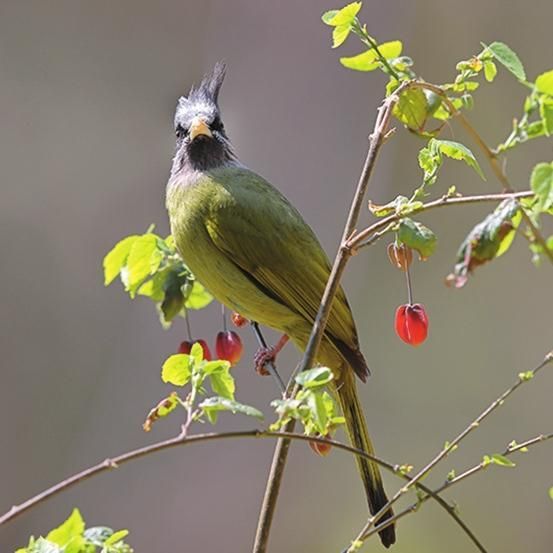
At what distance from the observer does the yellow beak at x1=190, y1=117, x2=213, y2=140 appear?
2115mm

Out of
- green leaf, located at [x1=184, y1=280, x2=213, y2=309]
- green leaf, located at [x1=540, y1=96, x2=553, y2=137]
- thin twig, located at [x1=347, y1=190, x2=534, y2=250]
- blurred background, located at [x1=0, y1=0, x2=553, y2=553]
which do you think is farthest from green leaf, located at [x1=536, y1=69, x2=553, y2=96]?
blurred background, located at [x1=0, y1=0, x2=553, y2=553]

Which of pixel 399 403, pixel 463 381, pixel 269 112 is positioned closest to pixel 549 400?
pixel 463 381

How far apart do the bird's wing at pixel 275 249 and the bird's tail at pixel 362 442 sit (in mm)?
76

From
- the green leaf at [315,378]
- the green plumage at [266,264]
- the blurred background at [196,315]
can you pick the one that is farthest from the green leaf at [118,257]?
the blurred background at [196,315]

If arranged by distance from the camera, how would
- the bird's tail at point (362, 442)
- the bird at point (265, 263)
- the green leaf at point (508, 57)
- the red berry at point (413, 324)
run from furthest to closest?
the bird at point (265, 263) → the bird's tail at point (362, 442) → the red berry at point (413, 324) → the green leaf at point (508, 57)

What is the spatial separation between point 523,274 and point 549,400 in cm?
44

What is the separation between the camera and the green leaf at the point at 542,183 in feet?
2.60

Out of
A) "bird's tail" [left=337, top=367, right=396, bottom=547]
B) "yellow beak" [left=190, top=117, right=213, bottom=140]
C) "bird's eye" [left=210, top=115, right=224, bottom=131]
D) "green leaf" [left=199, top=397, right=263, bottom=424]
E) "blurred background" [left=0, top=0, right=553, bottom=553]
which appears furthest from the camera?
"blurred background" [left=0, top=0, right=553, bottom=553]

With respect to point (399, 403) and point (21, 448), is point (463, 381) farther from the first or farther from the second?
point (21, 448)

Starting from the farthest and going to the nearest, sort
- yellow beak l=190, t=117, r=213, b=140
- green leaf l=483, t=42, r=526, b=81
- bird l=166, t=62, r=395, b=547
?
yellow beak l=190, t=117, r=213, b=140, bird l=166, t=62, r=395, b=547, green leaf l=483, t=42, r=526, b=81

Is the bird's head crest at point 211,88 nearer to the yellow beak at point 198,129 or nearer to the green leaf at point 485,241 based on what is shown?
the yellow beak at point 198,129

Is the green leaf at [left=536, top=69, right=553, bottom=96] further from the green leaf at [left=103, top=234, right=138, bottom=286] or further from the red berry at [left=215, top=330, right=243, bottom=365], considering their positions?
the red berry at [left=215, top=330, right=243, bottom=365]

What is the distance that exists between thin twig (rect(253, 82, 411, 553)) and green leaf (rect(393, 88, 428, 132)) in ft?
0.04

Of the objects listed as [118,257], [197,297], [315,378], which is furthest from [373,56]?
[197,297]
